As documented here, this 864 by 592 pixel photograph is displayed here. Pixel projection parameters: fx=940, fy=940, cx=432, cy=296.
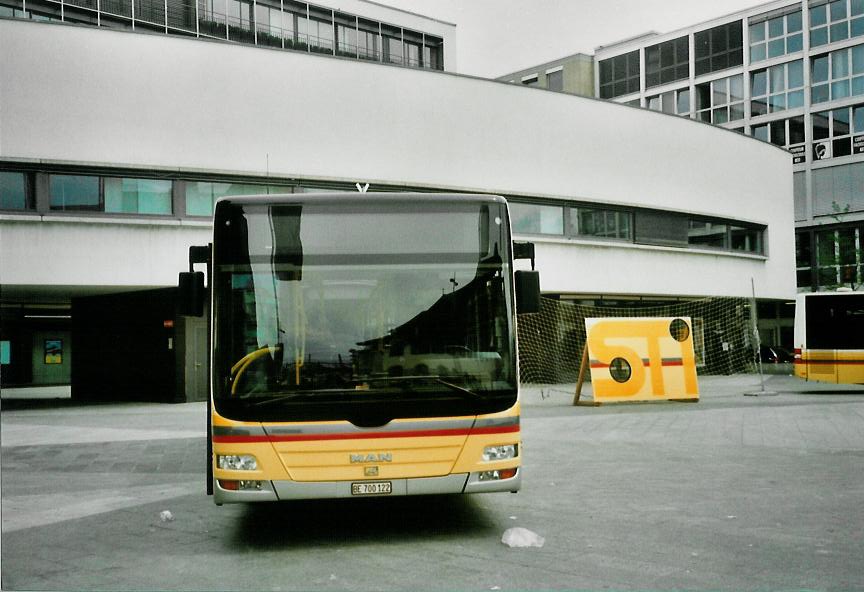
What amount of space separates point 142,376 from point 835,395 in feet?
57.0

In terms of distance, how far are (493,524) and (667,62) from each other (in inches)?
2156

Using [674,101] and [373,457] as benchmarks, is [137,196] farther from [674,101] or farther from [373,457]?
[674,101]

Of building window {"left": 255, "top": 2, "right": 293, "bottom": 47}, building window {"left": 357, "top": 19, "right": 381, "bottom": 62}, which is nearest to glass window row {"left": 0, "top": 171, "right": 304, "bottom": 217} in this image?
building window {"left": 255, "top": 2, "right": 293, "bottom": 47}

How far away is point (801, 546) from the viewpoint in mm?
6699

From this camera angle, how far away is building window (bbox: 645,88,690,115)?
56594 mm

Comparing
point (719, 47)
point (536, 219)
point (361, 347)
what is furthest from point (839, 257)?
point (361, 347)

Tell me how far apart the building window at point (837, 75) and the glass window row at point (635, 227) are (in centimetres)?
2035

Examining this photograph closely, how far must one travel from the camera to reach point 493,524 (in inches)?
305

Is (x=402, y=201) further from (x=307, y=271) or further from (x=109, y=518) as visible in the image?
(x=109, y=518)

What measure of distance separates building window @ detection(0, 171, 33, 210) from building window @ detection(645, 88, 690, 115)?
43.4 metres

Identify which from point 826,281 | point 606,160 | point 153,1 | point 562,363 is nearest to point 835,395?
point 562,363

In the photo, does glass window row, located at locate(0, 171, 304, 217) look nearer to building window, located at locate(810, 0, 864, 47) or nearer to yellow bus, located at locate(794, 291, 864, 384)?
yellow bus, located at locate(794, 291, 864, 384)

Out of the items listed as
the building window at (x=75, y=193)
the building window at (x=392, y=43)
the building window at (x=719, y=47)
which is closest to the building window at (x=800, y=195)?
the building window at (x=719, y=47)

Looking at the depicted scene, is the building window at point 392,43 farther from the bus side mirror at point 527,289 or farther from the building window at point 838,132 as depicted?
the bus side mirror at point 527,289
